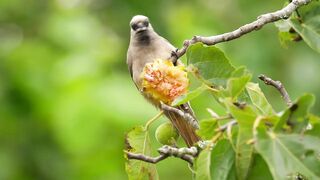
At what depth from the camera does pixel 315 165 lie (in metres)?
1.85

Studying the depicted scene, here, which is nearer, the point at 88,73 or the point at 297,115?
the point at 297,115

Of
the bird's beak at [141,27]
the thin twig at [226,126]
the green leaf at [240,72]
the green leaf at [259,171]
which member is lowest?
the green leaf at [259,171]

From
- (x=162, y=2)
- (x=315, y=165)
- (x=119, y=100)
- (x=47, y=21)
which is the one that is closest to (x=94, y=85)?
(x=119, y=100)

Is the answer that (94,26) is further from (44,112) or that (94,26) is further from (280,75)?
(280,75)

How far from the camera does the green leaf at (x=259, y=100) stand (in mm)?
2072

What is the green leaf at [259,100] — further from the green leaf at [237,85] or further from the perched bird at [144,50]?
the perched bird at [144,50]

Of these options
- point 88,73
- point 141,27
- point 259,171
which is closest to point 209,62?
point 259,171

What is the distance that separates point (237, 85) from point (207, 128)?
12 centimetres

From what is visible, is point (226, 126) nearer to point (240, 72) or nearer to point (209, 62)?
point (240, 72)

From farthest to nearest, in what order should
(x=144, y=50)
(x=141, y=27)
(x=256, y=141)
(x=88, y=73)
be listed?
(x=88, y=73) → (x=141, y=27) → (x=144, y=50) → (x=256, y=141)

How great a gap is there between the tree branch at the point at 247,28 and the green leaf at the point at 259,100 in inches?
5.6

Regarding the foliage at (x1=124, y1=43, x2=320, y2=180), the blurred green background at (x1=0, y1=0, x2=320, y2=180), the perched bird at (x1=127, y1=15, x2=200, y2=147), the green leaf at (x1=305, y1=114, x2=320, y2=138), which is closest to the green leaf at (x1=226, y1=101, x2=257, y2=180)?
the foliage at (x1=124, y1=43, x2=320, y2=180)

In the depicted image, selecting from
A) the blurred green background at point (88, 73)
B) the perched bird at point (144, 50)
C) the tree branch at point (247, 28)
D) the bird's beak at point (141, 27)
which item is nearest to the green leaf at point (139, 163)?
the tree branch at point (247, 28)

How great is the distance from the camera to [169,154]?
1.96 metres
